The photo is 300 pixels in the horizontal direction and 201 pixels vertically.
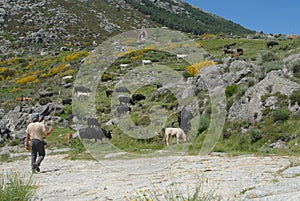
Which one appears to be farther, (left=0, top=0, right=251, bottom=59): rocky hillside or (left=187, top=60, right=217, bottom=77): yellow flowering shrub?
(left=0, top=0, right=251, bottom=59): rocky hillside

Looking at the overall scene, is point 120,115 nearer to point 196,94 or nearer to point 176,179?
point 196,94

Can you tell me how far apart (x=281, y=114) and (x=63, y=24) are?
8618cm

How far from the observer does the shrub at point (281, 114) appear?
44.1ft

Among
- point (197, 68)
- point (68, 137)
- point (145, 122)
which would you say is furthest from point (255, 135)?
point (197, 68)

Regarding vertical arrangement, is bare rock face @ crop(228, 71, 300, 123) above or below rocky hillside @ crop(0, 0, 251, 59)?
below

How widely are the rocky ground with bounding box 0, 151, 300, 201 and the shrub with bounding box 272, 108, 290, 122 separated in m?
2.99

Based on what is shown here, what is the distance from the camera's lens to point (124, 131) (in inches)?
786

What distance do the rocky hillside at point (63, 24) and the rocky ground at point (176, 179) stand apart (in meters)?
62.4

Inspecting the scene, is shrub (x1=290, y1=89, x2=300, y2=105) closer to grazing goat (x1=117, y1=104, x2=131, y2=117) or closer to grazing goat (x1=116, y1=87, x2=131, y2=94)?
grazing goat (x1=117, y1=104, x2=131, y2=117)

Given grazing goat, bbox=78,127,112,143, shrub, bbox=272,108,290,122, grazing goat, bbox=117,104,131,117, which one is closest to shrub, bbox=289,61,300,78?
shrub, bbox=272,108,290,122

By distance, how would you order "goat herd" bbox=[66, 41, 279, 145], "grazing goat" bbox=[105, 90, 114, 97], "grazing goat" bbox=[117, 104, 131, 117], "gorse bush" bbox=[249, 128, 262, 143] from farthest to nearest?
"grazing goat" bbox=[105, 90, 114, 97]
"grazing goat" bbox=[117, 104, 131, 117]
"goat herd" bbox=[66, 41, 279, 145]
"gorse bush" bbox=[249, 128, 262, 143]

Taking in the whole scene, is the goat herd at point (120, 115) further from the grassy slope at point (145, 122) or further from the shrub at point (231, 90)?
the shrub at point (231, 90)

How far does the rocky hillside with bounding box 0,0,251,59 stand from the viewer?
82062 millimetres

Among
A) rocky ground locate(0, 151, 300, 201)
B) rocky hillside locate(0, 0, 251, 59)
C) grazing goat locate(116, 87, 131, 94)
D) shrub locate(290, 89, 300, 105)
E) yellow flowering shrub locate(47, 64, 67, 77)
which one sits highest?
rocky hillside locate(0, 0, 251, 59)
